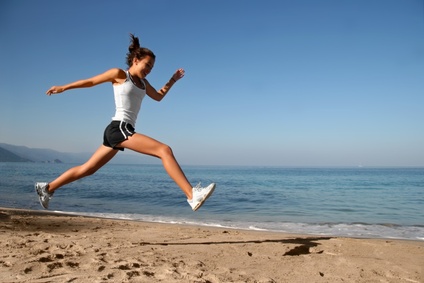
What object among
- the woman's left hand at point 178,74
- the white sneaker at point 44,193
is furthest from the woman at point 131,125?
the woman's left hand at point 178,74

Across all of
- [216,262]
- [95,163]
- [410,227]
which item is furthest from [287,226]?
[95,163]

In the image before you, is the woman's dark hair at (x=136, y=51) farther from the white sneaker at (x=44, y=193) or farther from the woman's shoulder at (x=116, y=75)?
the white sneaker at (x=44, y=193)

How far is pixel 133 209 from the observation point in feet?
40.3

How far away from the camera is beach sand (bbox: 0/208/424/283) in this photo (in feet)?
10.1

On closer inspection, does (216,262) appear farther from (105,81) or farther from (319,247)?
(105,81)

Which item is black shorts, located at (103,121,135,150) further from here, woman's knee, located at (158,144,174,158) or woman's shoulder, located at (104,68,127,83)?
woman's shoulder, located at (104,68,127,83)

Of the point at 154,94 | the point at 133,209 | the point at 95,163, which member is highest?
the point at 154,94

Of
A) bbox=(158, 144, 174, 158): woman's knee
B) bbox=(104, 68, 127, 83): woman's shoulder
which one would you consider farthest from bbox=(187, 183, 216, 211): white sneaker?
bbox=(104, 68, 127, 83): woman's shoulder

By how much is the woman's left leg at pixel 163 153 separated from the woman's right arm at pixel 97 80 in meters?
0.69

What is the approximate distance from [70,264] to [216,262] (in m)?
1.50

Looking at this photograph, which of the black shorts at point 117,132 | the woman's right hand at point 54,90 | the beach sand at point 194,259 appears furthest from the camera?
the woman's right hand at point 54,90

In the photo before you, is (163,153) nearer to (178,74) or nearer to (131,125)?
(131,125)

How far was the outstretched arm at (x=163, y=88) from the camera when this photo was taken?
4.43 m

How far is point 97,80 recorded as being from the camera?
152 inches
